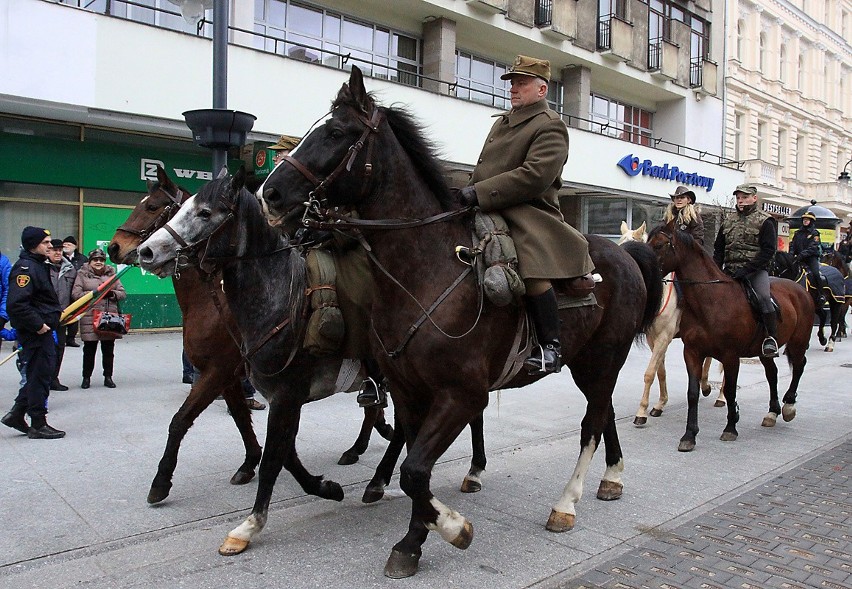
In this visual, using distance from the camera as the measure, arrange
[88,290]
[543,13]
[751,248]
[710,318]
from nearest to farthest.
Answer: [710,318], [751,248], [88,290], [543,13]

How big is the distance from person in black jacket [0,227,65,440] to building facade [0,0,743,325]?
4.33m

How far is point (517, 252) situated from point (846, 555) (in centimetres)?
293

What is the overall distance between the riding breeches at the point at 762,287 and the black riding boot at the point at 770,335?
90 millimetres

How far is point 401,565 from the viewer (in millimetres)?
4070

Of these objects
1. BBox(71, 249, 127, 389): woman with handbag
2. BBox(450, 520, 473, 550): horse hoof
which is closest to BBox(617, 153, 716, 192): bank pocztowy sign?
BBox(71, 249, 127, 389): woman with handbag

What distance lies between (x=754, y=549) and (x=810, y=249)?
45.6 feet

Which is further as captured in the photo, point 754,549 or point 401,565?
point 754,549

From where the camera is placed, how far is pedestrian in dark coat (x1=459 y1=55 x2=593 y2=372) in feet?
14.1

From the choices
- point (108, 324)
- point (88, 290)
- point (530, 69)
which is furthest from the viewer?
point (88, 290)

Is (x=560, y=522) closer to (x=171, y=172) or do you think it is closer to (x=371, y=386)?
(x=371, y=386)

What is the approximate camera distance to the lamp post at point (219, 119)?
737 cm

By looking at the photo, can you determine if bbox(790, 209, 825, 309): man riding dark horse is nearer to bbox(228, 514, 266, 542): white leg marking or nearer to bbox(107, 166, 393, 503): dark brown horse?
bbox(107, 166, 393, 503): dark brown horse

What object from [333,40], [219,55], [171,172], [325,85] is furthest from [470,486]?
[333,40]

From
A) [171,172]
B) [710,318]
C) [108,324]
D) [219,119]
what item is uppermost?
[171,172]
